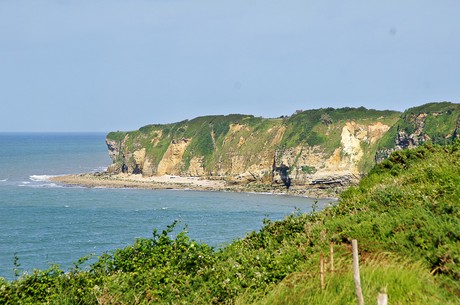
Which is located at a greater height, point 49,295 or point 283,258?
point 283,258

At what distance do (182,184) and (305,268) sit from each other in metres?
101

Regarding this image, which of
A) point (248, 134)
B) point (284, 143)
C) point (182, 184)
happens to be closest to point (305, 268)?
point (182, 184)

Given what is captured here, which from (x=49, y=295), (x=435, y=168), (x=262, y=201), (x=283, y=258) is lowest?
(x=262, y=201)

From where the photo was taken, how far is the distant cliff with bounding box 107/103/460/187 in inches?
4043

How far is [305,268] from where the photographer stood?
1262 centimetres

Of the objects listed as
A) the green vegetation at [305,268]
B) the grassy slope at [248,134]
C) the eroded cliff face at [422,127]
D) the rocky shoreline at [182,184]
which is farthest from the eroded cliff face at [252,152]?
the green vegetation at [305,268]

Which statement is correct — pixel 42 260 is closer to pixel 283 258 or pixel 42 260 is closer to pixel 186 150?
pixel 283 258

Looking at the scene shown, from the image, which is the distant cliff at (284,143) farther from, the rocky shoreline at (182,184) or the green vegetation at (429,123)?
the rocky shoreline at (182,184)

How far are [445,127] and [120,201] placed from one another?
195 feet

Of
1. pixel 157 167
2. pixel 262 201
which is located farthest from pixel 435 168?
pixel 157 167

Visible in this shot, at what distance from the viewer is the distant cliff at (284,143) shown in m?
103

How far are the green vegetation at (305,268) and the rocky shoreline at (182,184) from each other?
75.6 m

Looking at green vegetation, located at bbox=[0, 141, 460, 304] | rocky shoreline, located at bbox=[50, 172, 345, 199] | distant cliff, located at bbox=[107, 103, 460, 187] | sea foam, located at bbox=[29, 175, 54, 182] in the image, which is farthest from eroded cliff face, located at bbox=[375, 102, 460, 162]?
green vegetation, located at bbox=[0, 141, 460, 304]

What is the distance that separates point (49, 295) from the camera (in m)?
13.8
